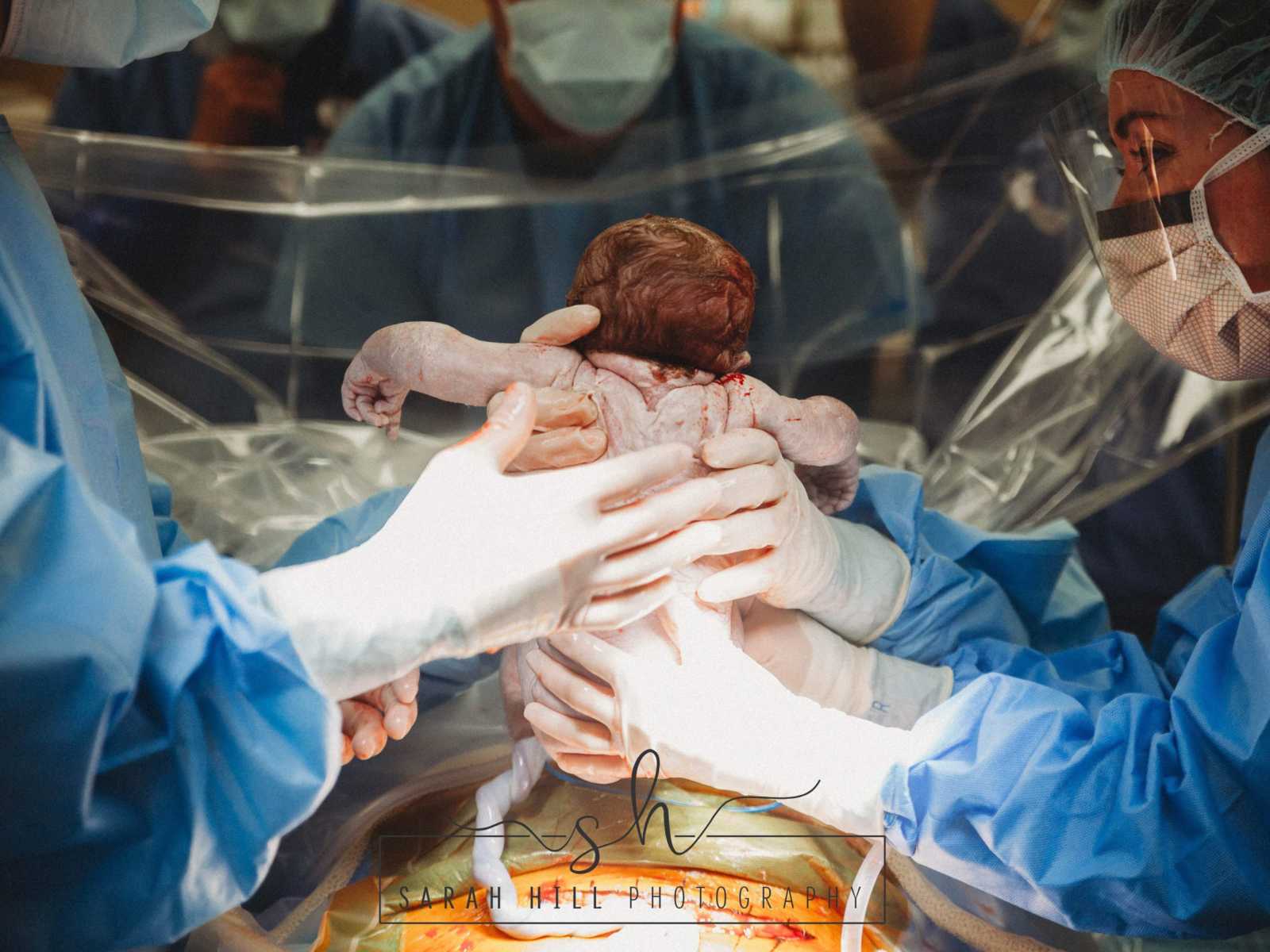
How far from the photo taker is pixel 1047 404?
92.5 inches

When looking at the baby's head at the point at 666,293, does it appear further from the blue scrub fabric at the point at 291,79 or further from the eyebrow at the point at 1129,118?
the blue scrub fabric at the point at 291,79

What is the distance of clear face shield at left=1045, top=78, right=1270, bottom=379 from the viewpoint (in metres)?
1.37

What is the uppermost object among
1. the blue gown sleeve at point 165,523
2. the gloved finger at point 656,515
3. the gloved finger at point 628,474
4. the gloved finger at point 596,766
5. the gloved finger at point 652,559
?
the gloved finger at point 628,474

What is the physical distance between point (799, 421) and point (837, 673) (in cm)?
34

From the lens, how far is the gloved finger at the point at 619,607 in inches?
46.7

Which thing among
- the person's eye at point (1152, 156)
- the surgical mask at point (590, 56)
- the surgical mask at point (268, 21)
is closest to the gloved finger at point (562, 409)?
the person's eye at point (1152, 156)

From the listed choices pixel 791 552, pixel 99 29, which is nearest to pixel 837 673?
pixel 791 552

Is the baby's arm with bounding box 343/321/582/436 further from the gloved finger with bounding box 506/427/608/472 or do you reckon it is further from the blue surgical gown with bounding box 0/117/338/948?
the blue surgical gown with bounding box 0/117/338/948

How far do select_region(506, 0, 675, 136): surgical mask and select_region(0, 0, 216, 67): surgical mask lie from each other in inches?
42.5

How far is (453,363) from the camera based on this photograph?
4.42ft

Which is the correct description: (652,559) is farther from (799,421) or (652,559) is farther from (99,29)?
(99,29)

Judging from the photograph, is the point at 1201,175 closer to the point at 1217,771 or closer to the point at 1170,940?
the point at 1217,771

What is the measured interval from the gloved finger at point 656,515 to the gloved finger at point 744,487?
0.05 meters

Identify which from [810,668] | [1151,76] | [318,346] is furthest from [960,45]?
[810,668]
